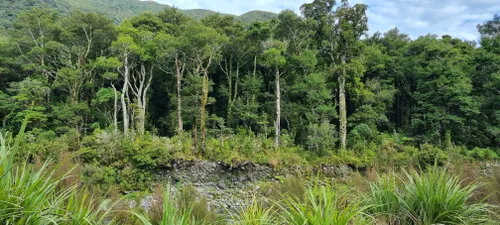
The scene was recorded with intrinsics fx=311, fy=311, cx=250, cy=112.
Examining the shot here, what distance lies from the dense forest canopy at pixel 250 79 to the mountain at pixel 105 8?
33.3 feet

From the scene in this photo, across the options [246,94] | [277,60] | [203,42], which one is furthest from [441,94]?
[203,42]

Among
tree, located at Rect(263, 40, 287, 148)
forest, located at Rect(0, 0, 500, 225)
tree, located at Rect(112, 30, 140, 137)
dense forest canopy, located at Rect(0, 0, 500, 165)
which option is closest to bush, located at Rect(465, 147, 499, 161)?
forest, located at Rect(0, 0, 500, 225)

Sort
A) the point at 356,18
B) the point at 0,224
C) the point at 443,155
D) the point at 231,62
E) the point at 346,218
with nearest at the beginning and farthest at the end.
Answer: the point at 0,224
the point at 346,218
the point at 443,155
the point at 356,18
the point at 231,62

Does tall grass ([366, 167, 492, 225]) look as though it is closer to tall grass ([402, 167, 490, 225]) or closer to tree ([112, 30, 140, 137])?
tall grass ([402, 167, 490, 225])

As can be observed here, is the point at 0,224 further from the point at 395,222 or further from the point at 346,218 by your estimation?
the point at 395,222

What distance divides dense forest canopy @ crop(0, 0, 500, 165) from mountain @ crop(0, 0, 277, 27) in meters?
10.1

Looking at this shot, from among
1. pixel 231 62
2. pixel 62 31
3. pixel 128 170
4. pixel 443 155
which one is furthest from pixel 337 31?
pixel 62 31

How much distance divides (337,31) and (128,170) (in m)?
13.3

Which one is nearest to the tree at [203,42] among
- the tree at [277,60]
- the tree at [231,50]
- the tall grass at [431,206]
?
the tree at [277,60]

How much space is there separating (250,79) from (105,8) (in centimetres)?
5974

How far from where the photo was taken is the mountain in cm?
3406

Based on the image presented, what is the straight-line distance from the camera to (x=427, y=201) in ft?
8.33

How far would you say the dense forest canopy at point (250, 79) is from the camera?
16719mm

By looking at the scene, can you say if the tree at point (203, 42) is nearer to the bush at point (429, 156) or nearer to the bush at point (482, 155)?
the bush at point (429, 156)
